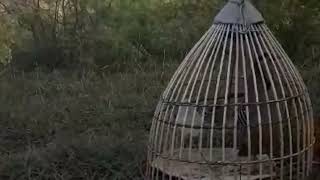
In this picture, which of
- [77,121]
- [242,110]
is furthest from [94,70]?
[242,110]

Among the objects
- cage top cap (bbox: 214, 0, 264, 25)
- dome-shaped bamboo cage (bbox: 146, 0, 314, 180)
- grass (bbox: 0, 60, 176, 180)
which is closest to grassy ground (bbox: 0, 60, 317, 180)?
grass (bbox: 0, 60, 176, 180)

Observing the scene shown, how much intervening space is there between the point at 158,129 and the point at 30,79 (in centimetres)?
228

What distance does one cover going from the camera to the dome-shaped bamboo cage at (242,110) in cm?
226

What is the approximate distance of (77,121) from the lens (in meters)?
3.64

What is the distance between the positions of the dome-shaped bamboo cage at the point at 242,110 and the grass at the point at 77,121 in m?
0.46

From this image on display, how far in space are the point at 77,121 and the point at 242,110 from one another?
147cm

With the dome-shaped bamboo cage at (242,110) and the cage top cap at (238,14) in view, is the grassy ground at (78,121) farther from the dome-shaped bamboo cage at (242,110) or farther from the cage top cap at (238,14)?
the cage top cap at (238,14)

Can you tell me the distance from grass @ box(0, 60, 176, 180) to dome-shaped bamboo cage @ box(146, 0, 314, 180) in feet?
1.51

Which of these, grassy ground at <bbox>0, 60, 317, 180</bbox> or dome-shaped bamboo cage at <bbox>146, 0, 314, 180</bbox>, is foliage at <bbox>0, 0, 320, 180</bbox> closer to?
grassy ground at <bbox>0, 60, 317, 180</bbox>

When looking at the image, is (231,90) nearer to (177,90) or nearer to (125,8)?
(177,90)

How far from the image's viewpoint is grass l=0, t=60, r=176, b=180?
299 centimetres

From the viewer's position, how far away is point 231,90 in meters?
2.57

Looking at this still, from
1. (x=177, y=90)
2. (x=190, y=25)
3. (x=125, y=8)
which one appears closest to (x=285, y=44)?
(x=190, y=25)

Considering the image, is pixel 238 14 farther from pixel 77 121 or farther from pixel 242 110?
pixel 77 121
